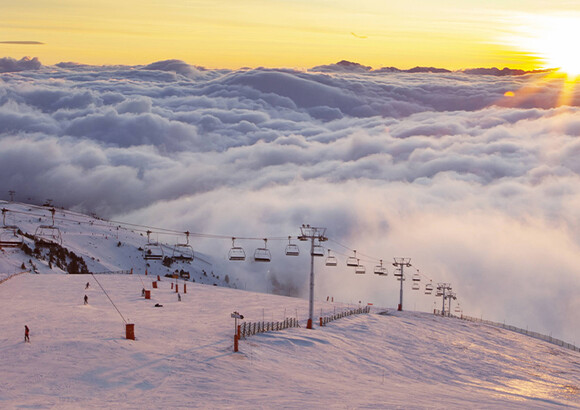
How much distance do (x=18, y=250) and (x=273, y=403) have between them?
75849 millimetres

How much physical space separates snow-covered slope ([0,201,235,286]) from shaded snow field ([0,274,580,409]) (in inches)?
772

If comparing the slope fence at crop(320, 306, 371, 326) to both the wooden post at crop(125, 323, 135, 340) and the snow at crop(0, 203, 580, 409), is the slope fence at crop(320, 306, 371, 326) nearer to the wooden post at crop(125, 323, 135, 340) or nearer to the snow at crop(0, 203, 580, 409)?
the snow at crop(0, 203, 580, 409)

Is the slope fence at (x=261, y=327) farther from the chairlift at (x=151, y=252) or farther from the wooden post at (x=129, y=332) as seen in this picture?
the chairlift at (x=151, y=252)

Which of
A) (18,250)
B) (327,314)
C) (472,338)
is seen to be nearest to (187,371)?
(327,314)

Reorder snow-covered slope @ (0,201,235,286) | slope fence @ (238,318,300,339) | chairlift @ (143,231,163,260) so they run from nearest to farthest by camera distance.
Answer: slope fence @ (238,318,300,339) → chairlift @ (143,231,163,260) → snow-covered slope @ (0,201,235,286)

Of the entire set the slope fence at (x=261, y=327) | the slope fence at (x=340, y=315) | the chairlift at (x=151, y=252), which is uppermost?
the chairlift at (x=151, y=252)

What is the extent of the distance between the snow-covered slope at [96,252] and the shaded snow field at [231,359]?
64.3 ft

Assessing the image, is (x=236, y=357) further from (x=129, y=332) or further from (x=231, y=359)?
(x=129, y=332)

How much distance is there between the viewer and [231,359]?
139ft

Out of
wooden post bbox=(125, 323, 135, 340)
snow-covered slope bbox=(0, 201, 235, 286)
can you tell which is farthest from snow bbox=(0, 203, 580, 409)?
snow-covered slope bbox=(0, 201, 235, 286)

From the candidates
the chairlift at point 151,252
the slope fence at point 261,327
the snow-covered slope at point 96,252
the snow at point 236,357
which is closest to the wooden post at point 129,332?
the snow at point 236,357

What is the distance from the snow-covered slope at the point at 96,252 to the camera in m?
97.7

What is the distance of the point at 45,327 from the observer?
153ft

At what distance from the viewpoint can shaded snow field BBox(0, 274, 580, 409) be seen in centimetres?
3406
